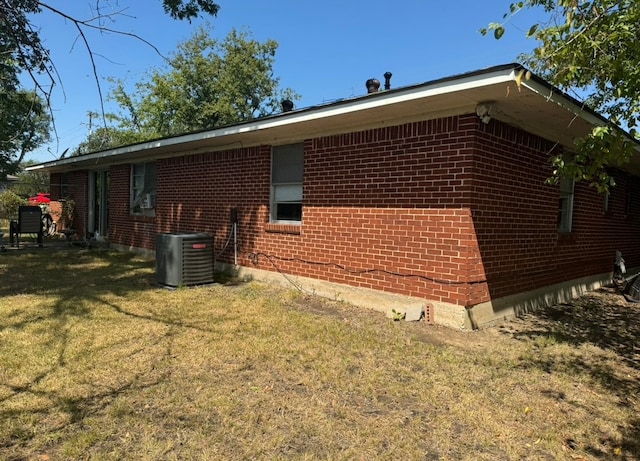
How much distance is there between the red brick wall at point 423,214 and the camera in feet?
17.5

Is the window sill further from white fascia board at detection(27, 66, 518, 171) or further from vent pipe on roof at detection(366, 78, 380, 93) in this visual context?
vent pipe on roof at detection(366, 78, 380, 93)

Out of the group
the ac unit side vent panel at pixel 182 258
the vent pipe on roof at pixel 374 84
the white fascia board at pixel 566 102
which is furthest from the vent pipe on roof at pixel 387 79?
the ac unit side vent panel at pixel 182 258

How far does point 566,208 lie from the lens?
7906mm

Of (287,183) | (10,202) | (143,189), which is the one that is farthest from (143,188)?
(10,202)

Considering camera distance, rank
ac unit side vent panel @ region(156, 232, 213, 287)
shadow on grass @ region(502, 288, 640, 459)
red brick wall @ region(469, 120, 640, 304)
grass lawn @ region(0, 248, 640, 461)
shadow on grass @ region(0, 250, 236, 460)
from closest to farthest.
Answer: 1. grass lawn @ region(0, 248, 640, 461)
2. shadow on grass @ region(0, 250, 236, 460)
3. shadow on grass @ region(502, 288, 640, 459)
4. red brick wall @ region(469, 120, 640, 304)
5. ac unit side vent panel @ region(156, 232, 213, 287)

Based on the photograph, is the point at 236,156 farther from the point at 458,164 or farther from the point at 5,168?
the point at 5,168

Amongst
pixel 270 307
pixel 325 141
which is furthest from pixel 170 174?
pixel 270 307

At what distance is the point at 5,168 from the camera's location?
15953 millimetres

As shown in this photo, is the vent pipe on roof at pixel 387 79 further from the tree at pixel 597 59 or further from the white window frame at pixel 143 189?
the white window frame at pixel 143 189

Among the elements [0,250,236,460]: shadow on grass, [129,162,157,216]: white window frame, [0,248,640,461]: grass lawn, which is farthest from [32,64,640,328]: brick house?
[0,250,236,460]: shadow on grass

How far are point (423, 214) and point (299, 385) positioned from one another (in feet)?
9.90

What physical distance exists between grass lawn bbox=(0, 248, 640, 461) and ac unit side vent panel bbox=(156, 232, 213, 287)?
3.69 feet

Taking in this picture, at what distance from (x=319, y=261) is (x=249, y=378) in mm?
3472

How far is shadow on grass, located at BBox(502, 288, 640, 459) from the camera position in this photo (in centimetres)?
364
